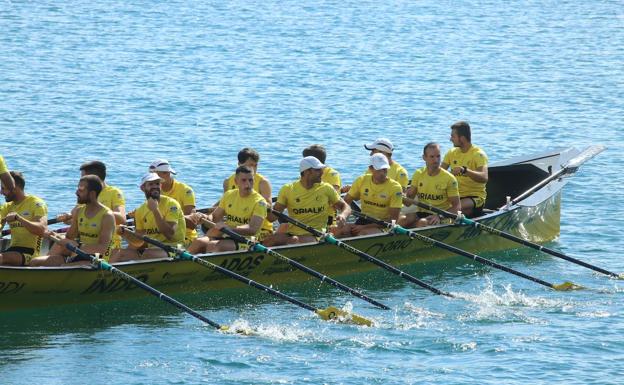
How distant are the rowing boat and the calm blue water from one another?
0.33 m

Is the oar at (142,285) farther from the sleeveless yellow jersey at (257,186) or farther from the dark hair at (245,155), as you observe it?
the dark hair at (245,155)

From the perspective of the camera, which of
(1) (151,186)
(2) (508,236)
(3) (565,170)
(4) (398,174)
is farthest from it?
(3) (565,170)

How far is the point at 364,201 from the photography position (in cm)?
2020

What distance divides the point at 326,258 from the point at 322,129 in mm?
14429

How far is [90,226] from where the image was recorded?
17.3 meters

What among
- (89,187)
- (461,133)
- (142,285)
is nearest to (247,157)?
(89,187)

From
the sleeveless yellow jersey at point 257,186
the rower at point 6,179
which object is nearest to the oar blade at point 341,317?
the sleeveless yellow jersey at point 257,186

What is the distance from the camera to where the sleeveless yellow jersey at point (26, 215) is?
17.6m

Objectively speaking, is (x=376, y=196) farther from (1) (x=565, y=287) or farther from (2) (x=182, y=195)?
(1) (x=565, y=287)

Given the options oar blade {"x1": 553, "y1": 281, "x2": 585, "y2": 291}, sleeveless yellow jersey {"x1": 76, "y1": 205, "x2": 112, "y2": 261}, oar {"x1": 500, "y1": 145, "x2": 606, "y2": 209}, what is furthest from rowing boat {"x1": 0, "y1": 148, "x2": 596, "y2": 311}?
oar blade {"x1": 553, "y1": 281, "x2": 585, "y2": 291}

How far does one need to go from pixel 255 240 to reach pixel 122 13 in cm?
3431

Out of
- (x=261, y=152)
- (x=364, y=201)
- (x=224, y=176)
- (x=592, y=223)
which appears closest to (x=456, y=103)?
(x=261, y=152)

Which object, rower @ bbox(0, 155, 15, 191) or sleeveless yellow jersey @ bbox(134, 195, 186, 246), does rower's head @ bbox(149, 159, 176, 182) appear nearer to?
sleeveless yellow jersey @ bbox(134, 195, 186, 246)

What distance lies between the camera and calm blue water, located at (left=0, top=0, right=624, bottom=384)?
16438 mm
